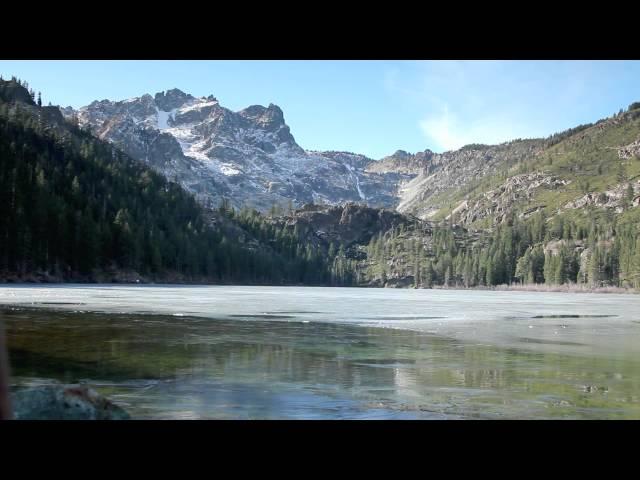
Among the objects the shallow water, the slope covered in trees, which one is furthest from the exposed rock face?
the slope covered in trees

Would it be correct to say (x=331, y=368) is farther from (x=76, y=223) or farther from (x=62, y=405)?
(x=76, y=223)

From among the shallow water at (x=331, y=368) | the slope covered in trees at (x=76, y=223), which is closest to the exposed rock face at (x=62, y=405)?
the shallow water at (x=331, y=368)

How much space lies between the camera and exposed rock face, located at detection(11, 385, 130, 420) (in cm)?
897

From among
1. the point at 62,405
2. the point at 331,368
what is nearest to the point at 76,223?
the point at 331,368

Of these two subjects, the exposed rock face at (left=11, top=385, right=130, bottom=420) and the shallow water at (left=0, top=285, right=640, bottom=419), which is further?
the shallow water at (left=0, top=285, right=640, bottom=419)

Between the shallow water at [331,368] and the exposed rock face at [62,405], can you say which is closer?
the exposed rock face at [62,405]

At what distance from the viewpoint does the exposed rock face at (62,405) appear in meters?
8.97

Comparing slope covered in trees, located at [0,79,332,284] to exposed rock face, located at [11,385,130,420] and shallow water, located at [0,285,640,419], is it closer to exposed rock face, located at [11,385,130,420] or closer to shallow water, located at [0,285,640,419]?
shallow water, located at [0,285,640,419]

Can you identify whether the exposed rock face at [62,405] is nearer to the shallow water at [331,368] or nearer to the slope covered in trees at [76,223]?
the shallow water at [331,368]

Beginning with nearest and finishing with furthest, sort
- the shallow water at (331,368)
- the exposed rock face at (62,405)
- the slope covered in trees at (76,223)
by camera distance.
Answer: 1. the exposed rock face at (62,405)
2. the shallow water at (331,368)
3. the slope covered in trees at (76,223)

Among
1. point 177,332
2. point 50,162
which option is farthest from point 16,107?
point 177,332

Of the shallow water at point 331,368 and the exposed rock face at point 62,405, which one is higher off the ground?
the exposed rock face at point 62,405

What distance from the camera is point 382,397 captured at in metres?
13.6
